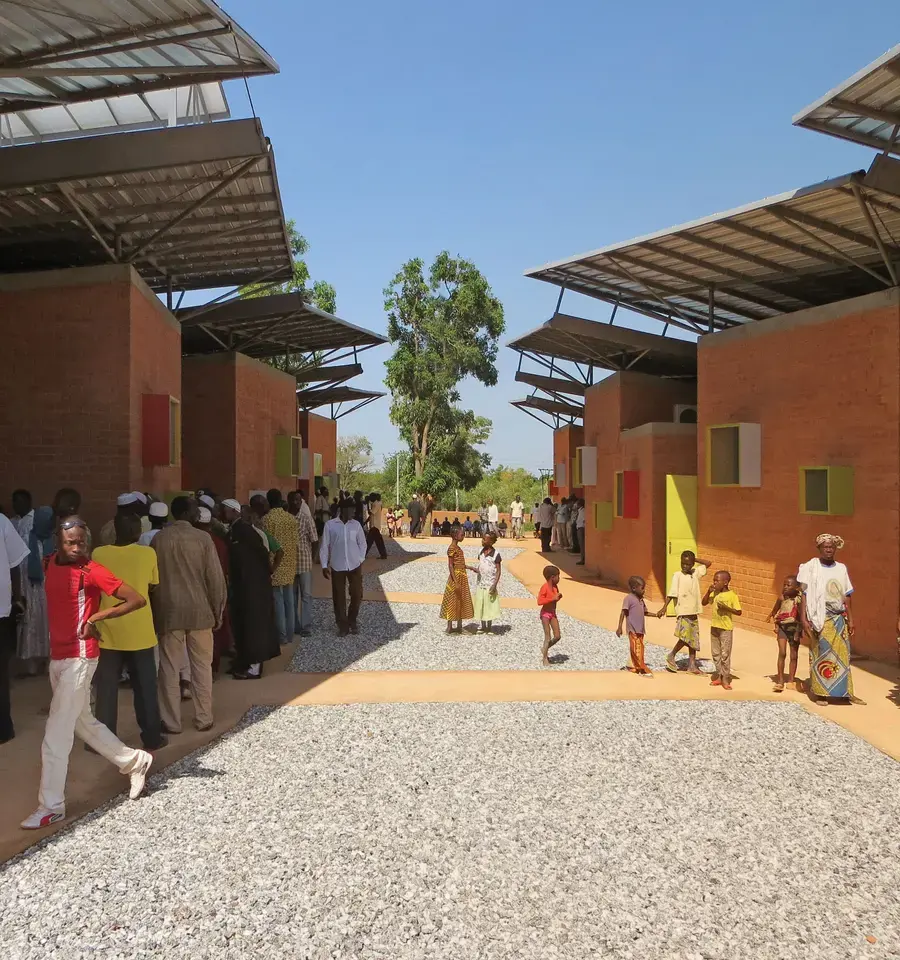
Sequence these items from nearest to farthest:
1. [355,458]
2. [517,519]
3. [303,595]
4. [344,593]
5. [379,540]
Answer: [344,593] < [303,595] < [379,540] < [517,519] < [355,458]

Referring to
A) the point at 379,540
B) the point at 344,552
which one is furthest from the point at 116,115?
the point at 379,540

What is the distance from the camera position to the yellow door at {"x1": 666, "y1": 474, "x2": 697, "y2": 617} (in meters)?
12.1

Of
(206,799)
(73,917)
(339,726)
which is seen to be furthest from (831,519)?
(73,917)

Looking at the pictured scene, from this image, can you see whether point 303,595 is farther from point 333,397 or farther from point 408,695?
point 333,397

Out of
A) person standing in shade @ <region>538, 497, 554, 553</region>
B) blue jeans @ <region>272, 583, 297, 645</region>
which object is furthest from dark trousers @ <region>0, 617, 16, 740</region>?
person standing in shade @ <region>538, 497, 554, 553</region>

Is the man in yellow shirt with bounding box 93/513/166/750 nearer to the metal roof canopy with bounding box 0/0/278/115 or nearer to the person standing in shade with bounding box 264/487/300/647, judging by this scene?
the person standing in shade with bounding box 264/487/300/647

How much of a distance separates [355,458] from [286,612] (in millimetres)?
47649

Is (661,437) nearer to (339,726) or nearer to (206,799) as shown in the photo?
(339,726)

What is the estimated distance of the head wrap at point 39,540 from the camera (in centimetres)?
654

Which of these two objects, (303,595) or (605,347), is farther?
(605,347)

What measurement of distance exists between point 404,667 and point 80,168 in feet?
18.6

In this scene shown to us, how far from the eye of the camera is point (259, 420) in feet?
52.1

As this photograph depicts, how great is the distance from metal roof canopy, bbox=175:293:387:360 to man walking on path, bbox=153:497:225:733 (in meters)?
7.72

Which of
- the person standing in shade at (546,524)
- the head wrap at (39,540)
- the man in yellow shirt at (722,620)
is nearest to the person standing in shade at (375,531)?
the person standing in shade at (546,524)
